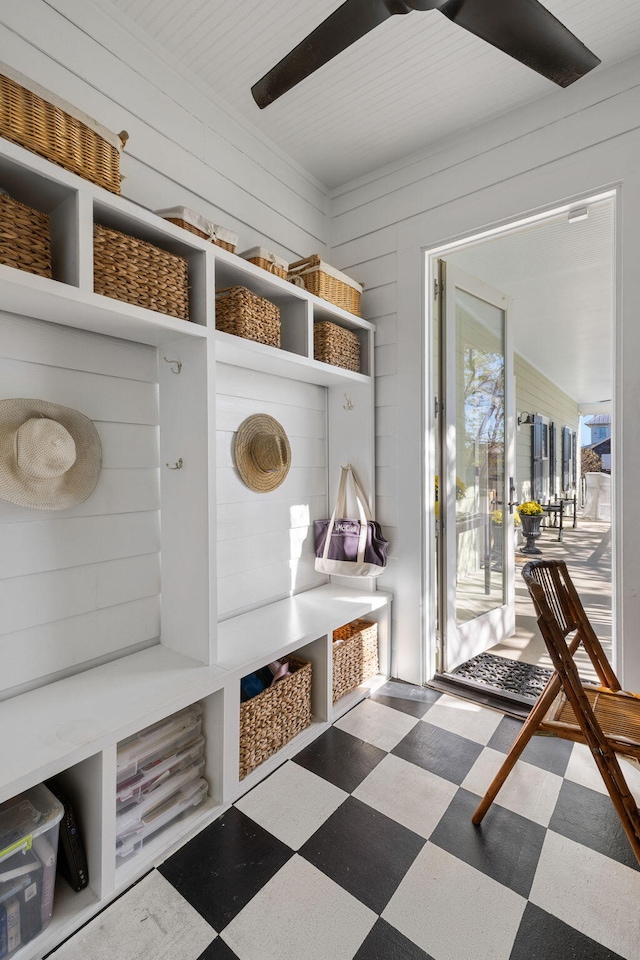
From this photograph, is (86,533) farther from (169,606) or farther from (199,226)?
(199,226)

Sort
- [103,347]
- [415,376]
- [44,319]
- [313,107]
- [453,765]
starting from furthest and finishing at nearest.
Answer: [415,376]
[313,107]
[453,765]
[103,347]
[44,319]

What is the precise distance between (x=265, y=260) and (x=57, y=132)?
0.87 meters

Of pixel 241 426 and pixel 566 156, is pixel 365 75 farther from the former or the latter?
pixel 241 426

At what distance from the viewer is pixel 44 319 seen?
150 centimetres

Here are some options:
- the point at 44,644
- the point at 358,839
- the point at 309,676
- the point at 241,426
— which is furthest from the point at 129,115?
the point at 358,839

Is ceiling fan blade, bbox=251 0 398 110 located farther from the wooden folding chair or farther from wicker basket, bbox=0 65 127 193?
the wooden folding chair

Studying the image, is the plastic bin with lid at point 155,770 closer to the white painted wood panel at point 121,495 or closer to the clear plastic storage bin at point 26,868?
the clear plastic storage bin at point 26,868

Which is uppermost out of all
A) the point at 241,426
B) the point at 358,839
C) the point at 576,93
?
the point at 576,93

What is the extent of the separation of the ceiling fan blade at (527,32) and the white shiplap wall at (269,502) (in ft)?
4.60

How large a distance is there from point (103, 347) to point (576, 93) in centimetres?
224

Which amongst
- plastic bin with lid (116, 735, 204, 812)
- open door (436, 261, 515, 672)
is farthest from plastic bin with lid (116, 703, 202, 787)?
open door (436, 261, 515, 672)

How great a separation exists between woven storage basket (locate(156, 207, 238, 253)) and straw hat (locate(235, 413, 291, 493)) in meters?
0.76

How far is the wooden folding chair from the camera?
1.31 m

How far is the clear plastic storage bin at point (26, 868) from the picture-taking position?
113cm
